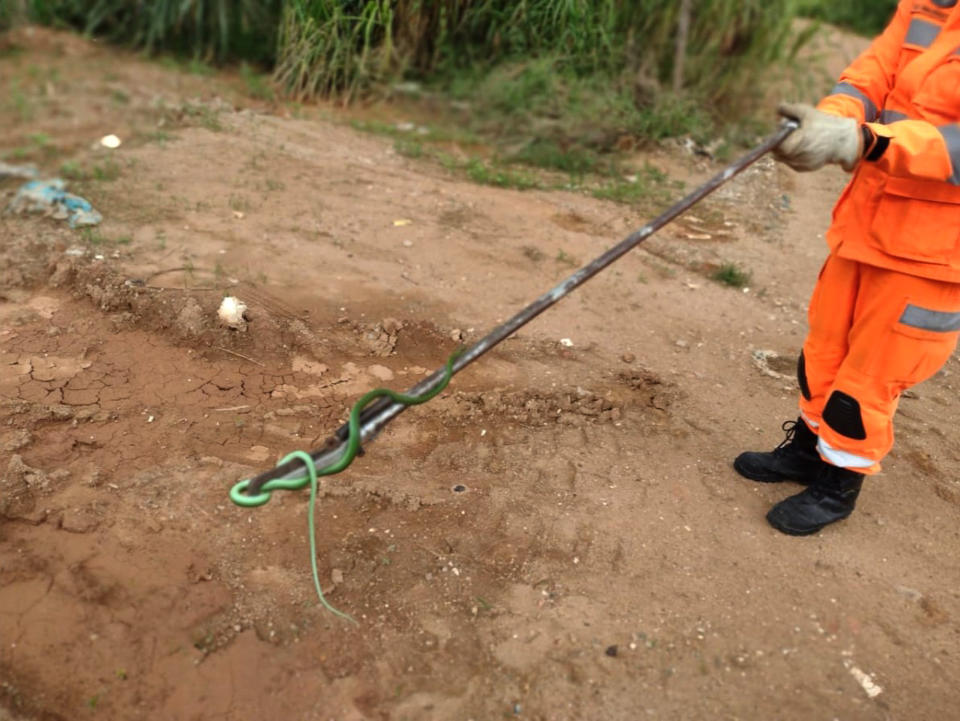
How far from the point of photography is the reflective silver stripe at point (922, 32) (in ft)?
7.12

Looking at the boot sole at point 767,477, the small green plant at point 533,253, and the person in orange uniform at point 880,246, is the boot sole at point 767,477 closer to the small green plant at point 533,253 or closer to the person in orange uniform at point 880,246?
the person in orange uniform at point 880,246

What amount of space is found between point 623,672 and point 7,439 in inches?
78.1

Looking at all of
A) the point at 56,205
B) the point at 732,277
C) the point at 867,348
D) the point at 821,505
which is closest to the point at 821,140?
the point at 867,348

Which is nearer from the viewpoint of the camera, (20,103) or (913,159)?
(913,159)

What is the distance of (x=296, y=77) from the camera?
5.80 metres

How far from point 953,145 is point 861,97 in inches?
18.1

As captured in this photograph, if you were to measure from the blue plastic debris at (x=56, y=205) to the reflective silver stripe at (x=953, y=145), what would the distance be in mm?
3452

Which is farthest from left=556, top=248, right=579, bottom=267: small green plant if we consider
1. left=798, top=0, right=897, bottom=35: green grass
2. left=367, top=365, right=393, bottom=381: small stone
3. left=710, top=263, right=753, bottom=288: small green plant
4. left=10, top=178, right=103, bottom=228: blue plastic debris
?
left=798, top=0, right=897, bottom=35: green grass

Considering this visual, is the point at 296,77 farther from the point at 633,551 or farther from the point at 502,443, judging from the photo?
the point at 633,551

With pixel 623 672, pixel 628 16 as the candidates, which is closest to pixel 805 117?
pixel 623 672

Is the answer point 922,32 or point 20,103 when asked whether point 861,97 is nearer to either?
point 922,32

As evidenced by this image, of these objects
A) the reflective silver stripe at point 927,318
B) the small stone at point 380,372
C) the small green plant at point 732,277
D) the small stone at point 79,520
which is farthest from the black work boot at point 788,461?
the small stone at point 79,520

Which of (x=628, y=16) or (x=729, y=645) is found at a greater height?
(x=628, y=16)

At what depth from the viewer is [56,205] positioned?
4031 mm
